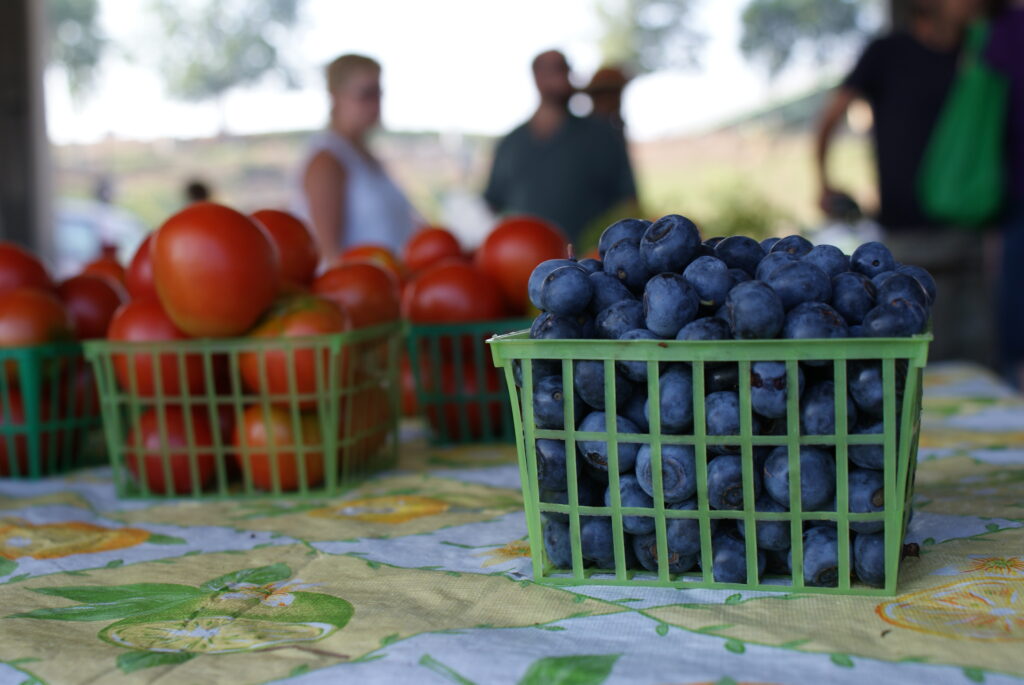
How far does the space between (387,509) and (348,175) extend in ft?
6.07

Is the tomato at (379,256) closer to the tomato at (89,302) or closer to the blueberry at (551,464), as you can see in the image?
the tomato at (89,302)

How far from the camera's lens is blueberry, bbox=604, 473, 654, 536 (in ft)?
2.05

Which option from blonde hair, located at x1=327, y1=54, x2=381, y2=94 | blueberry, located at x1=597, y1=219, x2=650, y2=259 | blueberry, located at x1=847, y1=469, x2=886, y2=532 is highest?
blonde hair, located at x1=327, y1=54, x2=381, y2=94

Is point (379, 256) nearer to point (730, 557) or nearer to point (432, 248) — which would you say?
point (432, 248)

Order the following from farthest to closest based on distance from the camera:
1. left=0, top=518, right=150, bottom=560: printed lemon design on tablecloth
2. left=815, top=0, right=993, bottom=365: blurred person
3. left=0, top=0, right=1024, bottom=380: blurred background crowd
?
left=0, top=0, right=1024, bottom=380: blurred background crowd < left=815, top=0, right=993, bottom=365: blurred person < left=0, top=518, right=150, bottom=560: printed lemon design on tablecloth

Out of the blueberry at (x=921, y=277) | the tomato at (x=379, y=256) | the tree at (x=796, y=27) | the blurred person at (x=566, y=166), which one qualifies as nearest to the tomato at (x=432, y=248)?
the tomato at (x=379, y=256)

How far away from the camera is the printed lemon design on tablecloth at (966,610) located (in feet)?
1.78

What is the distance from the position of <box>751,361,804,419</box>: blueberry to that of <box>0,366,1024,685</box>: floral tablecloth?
5.2 inches

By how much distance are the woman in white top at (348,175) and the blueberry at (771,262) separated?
1993mm

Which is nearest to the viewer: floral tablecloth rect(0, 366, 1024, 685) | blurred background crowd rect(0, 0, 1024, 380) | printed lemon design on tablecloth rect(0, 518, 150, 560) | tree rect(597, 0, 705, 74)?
floral tablecloth rect(0, 366, 1024, 685)

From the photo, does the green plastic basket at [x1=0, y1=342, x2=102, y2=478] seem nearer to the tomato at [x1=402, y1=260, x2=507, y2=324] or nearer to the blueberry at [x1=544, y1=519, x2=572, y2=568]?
the tomato at [x1=402, y1=260, x2=507, y2=324]

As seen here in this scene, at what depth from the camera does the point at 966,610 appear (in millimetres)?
575

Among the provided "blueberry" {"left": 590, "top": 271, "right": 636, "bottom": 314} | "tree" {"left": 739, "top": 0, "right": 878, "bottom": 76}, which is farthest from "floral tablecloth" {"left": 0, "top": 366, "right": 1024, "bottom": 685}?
"tree" {"left": 739, "top": 0, "right": 878, "bottom": 76}

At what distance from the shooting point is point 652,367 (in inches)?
23.6
